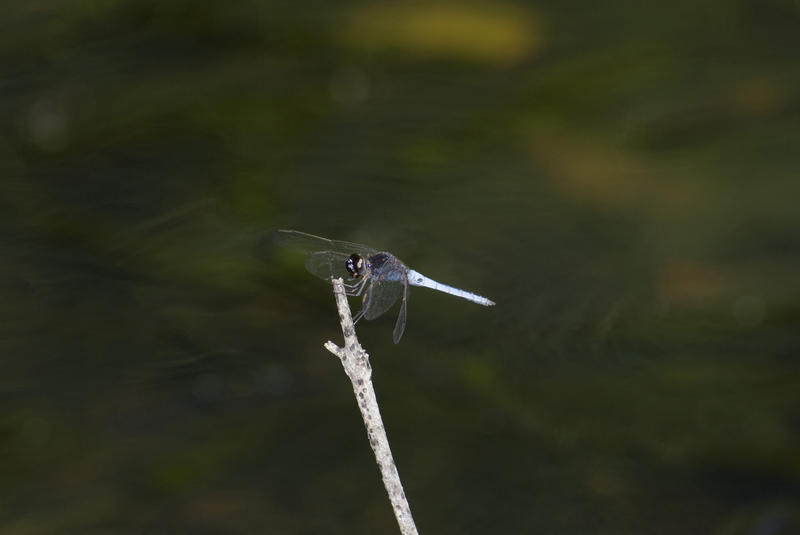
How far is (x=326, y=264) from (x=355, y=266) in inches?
4.1

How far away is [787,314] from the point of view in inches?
141

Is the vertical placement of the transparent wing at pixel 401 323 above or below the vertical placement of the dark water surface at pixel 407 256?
below

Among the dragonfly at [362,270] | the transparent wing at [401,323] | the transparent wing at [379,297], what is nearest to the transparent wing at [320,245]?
the dragonfly at [362,270]

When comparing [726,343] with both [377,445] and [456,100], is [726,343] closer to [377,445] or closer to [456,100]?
[456,100]

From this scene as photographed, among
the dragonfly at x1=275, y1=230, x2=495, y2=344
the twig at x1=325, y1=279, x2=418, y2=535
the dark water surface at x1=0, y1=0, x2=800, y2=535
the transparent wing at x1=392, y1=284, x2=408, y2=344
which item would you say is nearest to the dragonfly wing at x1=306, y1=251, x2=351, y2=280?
the dragonfly at x1=275, y1=230, x2=495, y2=344

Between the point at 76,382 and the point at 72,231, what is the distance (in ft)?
2.06

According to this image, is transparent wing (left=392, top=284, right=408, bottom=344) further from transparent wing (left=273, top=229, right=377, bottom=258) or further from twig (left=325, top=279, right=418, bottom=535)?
twig (left=325, top=279, right=418, bottom=535)

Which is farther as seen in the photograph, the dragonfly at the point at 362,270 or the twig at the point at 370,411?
the dragonfly at the point at 362,270

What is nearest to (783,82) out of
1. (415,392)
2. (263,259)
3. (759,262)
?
(759,262)

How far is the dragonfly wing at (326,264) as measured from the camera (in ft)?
8.29

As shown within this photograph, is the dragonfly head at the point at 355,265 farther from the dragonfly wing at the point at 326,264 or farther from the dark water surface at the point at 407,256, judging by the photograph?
the dark water surface at the point at 407,256

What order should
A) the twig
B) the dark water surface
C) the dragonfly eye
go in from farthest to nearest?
the dark water surface
the dragonfly eye
the twig

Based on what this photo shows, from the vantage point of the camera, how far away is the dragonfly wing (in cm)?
253

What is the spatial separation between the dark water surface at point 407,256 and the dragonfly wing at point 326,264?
2.93ft
